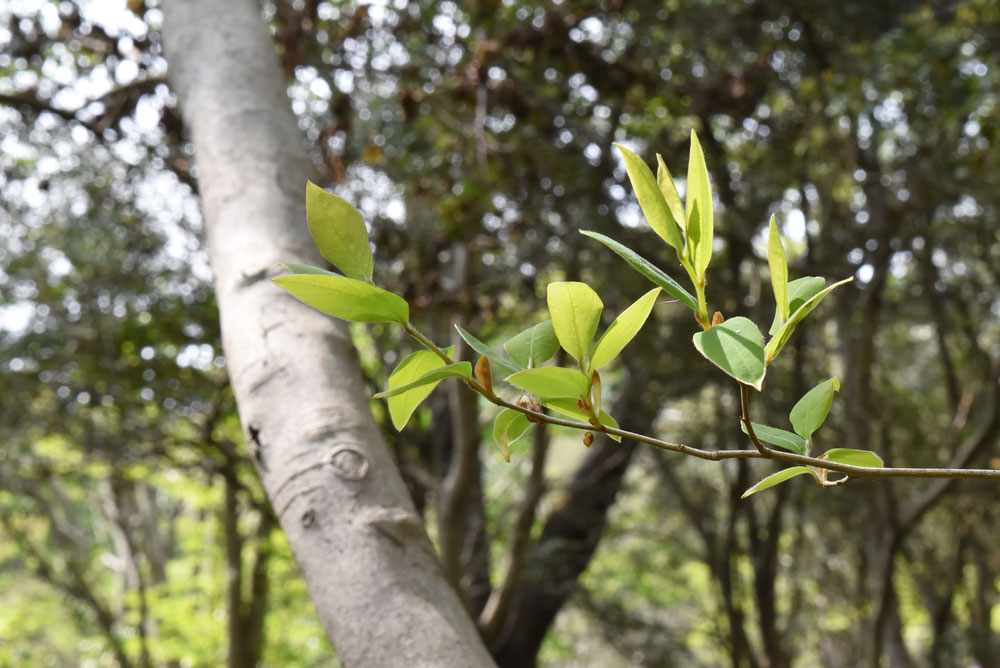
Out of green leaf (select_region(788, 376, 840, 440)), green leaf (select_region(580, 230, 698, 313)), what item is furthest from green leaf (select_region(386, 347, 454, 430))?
green leaf (select_region(788, 376, 840, 440))

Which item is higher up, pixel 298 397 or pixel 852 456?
pixel 852 456

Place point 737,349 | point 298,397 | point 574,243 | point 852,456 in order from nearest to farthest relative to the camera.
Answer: point 737,349 → point 852,456 → point 298,397 → point 574,243

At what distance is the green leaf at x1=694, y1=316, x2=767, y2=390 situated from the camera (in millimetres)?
451

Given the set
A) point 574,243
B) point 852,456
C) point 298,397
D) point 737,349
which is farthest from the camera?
point 574,243

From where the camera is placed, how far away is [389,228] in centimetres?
366

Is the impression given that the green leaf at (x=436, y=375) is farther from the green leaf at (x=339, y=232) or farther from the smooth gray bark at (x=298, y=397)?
the smooth gray bark at (x=298, y=397)

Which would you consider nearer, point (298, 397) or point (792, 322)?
point (792, 322)

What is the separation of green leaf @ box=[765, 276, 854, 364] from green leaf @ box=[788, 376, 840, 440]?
5 cm

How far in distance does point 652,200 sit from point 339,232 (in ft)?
0.60

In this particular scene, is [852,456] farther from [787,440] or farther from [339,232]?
[339,232]

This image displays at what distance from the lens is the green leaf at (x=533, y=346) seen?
0.56m

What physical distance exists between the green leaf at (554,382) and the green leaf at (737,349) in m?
0.07

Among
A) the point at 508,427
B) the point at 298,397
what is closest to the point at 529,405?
the point at 508,427

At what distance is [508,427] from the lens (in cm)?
56
